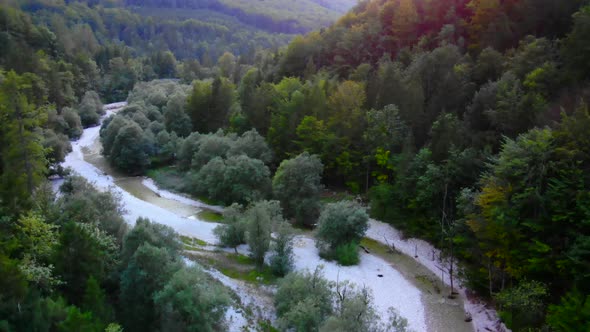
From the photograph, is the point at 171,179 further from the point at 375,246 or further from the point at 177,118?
the point at 375,246

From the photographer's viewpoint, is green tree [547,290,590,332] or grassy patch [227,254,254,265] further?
grassy patch [227,254,254,265]

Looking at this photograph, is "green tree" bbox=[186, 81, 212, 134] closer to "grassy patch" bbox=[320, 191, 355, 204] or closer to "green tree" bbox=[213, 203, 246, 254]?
"grassy patch" bbox=[320, 191, 355, 204]

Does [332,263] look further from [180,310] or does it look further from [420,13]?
[420,13]

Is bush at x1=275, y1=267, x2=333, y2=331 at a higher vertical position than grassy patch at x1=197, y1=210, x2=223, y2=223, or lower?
higher

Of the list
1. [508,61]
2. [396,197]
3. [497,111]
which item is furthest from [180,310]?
[508,61]

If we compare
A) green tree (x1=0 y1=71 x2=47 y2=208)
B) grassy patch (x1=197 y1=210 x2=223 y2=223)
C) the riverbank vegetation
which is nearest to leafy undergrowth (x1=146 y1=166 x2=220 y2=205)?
grassy patch (x1=197 y1=210 x2=223 y2=223)

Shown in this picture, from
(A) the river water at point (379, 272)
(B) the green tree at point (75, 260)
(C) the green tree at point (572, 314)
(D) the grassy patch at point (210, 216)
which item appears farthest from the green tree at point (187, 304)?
(D) the grassy patch at point (210, 216)

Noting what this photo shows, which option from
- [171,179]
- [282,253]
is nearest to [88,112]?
[171,179]
